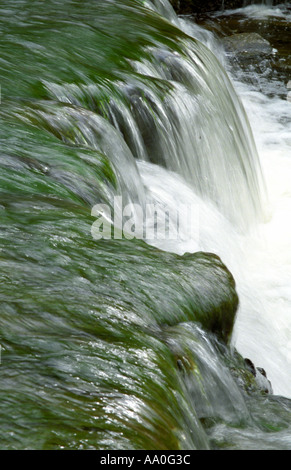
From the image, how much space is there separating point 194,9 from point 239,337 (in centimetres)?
1145

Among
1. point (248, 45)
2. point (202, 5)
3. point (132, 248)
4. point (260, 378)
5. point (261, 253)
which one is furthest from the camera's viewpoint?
point (202, 5)

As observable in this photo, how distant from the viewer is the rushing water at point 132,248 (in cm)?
253

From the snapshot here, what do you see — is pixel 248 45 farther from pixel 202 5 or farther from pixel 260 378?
pixel 260 378

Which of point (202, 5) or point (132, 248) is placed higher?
point (202, 5)

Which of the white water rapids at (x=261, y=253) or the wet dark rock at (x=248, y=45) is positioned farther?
the wet dark rock at (x=248, y=45)

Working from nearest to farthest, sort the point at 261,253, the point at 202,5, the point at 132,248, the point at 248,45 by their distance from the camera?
the point at 132,248
the point at 261,253
the point at 248,45
the point at 202,5

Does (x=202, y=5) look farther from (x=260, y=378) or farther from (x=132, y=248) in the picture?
(x=260, y=378)

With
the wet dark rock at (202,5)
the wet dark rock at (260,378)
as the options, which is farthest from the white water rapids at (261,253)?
the wet dark rock at (202,5)

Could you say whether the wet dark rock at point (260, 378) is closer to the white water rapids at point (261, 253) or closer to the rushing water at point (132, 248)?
the rushing water at point (132, 248)

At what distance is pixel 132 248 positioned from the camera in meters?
A: 3.89

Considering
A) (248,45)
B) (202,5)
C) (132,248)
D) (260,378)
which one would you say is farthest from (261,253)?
(202,5)

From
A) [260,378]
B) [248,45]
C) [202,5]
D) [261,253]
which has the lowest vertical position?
[261,253]

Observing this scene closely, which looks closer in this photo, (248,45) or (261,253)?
A: (261,253)

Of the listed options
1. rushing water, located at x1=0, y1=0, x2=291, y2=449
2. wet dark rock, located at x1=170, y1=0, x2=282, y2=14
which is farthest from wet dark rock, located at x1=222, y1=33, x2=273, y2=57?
rushing water, located at x1=0, y1=0, x2=291, y2=449
